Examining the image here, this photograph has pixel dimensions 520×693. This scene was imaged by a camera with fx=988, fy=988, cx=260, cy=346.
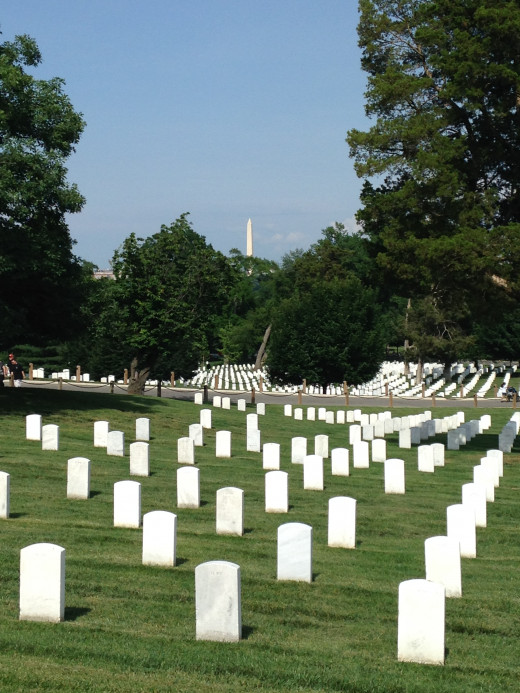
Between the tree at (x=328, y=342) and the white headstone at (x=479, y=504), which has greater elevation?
the tree at (x=328, y=342)

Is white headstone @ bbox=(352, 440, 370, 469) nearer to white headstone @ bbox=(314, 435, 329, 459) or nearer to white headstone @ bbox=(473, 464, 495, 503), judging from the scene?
white headstone @ bbox=(314, 435, 329, 459)

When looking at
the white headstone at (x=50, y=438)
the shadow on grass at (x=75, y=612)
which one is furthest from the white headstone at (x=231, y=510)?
the white headstone at (x=50, y=438)

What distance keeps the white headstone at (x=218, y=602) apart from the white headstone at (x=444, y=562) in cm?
278

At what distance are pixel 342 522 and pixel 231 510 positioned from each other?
1550mm

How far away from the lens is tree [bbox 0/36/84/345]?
27922 mm

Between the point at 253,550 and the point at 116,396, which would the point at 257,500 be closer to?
the point at 253,550

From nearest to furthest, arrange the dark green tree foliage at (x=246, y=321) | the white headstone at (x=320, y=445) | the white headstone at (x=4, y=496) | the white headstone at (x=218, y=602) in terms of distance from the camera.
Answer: the white headstone at (x=218, y=602), the white headstone at (x=4, y=496), the white headstone at (x=320, y=445), the dark green tree foliage at (x=246, y=321)

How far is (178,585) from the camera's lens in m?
10.6

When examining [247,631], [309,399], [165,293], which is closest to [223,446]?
[247,631]

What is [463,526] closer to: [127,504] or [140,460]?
[127,504]

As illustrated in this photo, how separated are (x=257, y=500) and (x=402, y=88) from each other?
1510 cm

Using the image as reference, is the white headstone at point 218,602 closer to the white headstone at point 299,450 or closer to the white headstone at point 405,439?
the white headstone at point 299,450

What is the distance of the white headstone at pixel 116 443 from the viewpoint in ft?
75.5

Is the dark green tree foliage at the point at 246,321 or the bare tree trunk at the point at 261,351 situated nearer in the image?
the bare tree trunk at the point at 261,351
